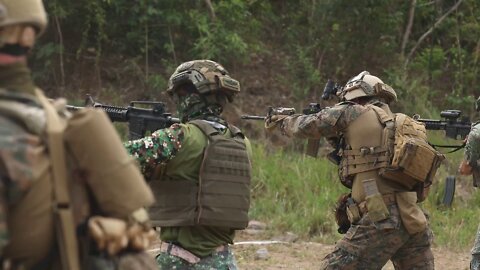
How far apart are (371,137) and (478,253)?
51.3 inches

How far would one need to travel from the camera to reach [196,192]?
457cm

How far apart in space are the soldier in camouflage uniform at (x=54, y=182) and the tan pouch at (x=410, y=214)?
373 cm

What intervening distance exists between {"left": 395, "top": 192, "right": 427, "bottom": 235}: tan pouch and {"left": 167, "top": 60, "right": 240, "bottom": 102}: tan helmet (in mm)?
1979

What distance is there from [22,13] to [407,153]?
12.8ft

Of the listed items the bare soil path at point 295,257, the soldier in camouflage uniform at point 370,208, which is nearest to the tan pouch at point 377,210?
the soldier in camouflage uniform at point 370,208

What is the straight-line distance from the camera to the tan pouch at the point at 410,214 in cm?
631

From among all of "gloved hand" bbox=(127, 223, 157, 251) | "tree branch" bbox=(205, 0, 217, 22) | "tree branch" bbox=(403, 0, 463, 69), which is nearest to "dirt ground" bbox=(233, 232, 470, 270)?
"tree branch" bbox=(205, 0, 217, 22)

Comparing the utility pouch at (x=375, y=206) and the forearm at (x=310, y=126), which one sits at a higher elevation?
the forearm at (x=310, y=126)

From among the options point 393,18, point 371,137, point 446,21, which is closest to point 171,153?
point 371,137

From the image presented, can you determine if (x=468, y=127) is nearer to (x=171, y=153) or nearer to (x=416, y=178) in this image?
(x=416, y=178)

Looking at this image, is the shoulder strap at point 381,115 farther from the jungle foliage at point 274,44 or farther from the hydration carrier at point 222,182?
the jungle foliage at point 274,44

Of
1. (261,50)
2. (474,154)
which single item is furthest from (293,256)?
(261,50)

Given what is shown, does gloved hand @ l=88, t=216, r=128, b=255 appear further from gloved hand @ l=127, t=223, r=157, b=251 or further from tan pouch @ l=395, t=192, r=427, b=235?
tan pouch @ l=395, t=192, r=427, b=235

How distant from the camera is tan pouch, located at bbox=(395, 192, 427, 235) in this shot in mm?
6309
